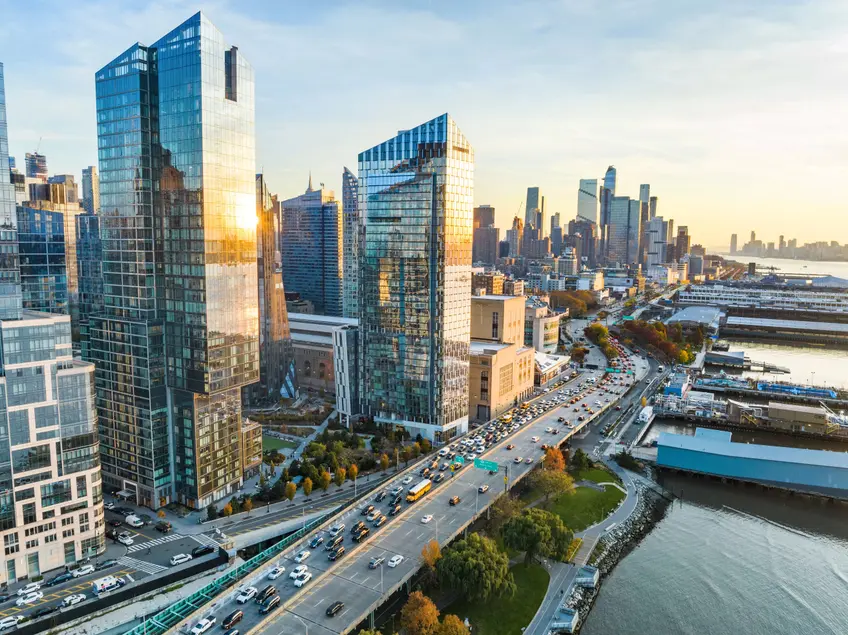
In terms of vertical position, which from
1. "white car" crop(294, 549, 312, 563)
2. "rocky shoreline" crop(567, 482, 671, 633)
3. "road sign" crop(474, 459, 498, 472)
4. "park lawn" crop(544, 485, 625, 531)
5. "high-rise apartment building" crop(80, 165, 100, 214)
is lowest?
"rocky shoreline" crop(567, 482, 671, 633)

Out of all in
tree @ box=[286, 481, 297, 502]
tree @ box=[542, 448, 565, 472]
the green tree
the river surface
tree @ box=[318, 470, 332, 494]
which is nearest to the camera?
the river surface

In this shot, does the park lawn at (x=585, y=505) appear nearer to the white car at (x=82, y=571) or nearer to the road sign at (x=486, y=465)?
the road sign at (x=486, y=465)

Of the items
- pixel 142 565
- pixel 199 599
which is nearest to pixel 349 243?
pixel 142 565

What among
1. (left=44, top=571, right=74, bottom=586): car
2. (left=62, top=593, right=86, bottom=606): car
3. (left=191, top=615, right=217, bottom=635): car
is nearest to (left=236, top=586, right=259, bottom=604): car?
(left=191, top=615, right=217, bottom=635): car

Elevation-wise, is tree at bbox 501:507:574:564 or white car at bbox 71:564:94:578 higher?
tree at bbox 501:507:574:564

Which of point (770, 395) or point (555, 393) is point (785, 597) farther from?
point (770, 395)

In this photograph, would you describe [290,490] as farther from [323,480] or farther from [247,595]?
[247,595]

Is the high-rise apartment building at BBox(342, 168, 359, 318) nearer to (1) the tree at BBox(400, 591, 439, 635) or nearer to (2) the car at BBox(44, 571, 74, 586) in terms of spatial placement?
(2) the car at BBox(44, 571, 74, 586)
